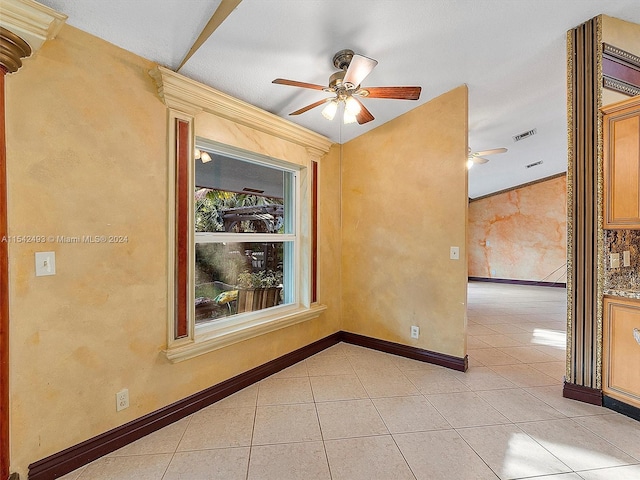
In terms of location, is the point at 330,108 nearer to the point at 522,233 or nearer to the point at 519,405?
the point at 519,405

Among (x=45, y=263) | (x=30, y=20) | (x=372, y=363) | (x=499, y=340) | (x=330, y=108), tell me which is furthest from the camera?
(x=499, y=340)

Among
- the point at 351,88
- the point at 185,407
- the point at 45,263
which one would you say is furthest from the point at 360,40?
the point at 185,407

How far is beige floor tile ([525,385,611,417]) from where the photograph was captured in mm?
2211

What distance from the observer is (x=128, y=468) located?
1.70 meters

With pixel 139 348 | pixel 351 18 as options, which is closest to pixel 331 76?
pixel 351 18

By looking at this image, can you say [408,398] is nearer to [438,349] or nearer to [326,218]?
[438,349]

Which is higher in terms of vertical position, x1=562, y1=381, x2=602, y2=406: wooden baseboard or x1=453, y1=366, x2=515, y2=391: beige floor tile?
x1=562, y1=381, x2=602, y2=406: wooden baseboard

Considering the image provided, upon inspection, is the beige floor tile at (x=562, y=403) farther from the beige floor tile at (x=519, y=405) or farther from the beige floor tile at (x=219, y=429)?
the beige floor tile at (x=219, y=429)

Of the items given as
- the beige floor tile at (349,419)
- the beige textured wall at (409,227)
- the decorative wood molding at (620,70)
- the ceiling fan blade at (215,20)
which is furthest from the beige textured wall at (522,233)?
the ceiling fan blade at (215,20)

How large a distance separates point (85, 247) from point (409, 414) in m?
2.38

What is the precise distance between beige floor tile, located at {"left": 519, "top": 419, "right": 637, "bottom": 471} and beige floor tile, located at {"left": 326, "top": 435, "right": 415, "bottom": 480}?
3.07ft

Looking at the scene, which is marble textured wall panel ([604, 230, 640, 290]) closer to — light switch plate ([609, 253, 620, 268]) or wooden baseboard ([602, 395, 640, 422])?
light switch plate ([609, 253, 620, 268])

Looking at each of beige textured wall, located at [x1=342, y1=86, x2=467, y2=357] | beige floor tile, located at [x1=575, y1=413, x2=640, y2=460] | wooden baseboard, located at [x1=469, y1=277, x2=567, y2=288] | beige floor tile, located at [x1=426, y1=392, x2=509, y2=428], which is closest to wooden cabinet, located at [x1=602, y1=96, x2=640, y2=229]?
beige textured wall, located at [x1=342, y1=86, x2=467, y2=357]

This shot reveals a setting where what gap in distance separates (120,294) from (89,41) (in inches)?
58.0
